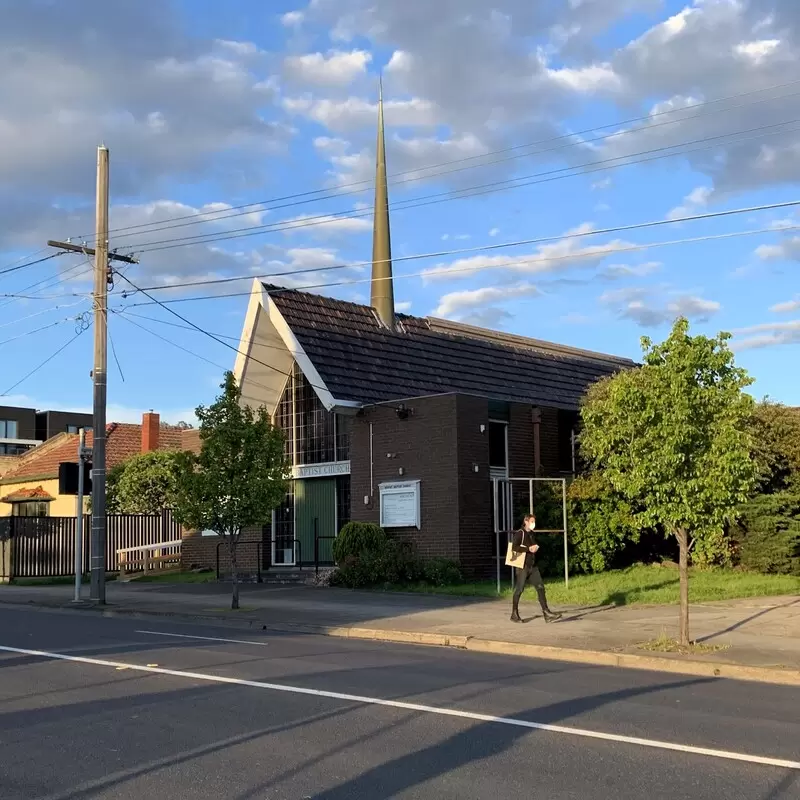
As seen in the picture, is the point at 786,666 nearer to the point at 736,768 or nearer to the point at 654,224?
the point at 736,768

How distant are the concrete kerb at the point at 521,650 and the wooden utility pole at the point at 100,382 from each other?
158 centimetres

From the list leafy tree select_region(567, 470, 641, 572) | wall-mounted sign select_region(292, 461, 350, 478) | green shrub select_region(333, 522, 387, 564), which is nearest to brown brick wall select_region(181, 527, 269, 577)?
wall-mounted sign select_region(292, 461, 350, 478)

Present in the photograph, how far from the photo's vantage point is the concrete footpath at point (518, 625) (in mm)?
12070

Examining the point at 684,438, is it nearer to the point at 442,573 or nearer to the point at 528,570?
the point at 528,570

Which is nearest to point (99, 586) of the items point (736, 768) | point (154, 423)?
point (736, 768)

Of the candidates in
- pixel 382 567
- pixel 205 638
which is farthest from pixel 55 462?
pixel 205 638

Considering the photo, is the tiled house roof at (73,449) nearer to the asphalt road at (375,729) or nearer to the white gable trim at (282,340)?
the white gable trim at (282,340)

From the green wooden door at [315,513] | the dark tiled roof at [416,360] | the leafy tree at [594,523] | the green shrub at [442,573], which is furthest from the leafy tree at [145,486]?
the leafy tree at [594,523]

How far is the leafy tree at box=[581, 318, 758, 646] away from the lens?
12.5 meters

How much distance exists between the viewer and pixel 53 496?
38.0m

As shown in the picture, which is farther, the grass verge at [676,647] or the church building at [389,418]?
the church building at [389,418]

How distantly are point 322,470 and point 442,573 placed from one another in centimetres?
589

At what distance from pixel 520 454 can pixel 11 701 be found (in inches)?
669

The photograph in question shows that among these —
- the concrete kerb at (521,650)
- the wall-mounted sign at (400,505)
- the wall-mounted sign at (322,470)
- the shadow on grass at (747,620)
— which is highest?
the wall-mounted sign at (322,470)
